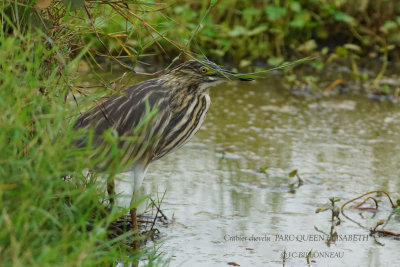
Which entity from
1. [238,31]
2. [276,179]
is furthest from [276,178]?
[238,31]

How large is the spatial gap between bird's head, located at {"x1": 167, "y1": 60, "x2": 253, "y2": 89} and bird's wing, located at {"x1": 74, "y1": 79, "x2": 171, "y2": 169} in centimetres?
18

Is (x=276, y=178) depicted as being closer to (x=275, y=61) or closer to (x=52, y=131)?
(x=52, y=131)

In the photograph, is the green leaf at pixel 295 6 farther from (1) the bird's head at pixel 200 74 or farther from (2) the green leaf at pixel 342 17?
(1) the bird's head at pixel 200 74

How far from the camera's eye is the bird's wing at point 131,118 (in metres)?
3.94

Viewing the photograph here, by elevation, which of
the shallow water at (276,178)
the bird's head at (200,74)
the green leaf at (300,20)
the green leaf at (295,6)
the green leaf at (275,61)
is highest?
the green leaf at (295,6)

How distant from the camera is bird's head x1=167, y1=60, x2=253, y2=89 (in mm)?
4129

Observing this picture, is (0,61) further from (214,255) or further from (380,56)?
(380,56)

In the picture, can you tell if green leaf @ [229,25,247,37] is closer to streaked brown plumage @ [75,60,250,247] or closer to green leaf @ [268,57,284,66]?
green leaf @ [268,57,284,66]

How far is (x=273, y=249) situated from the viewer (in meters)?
4.02

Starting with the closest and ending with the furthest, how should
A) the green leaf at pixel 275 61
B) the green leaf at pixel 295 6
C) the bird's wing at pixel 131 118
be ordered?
1. the bird's wing at pixel 131 118
2. the green leaf at pixel 275 61
3. the green leaf at pixel 295 6

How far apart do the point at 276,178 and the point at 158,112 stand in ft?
4.56

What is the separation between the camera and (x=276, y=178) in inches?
203

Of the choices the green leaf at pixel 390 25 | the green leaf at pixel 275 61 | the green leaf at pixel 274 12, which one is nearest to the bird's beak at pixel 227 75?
the green leaf at pixel 275 61

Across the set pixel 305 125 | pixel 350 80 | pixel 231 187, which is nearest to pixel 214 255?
pixel 231 187
